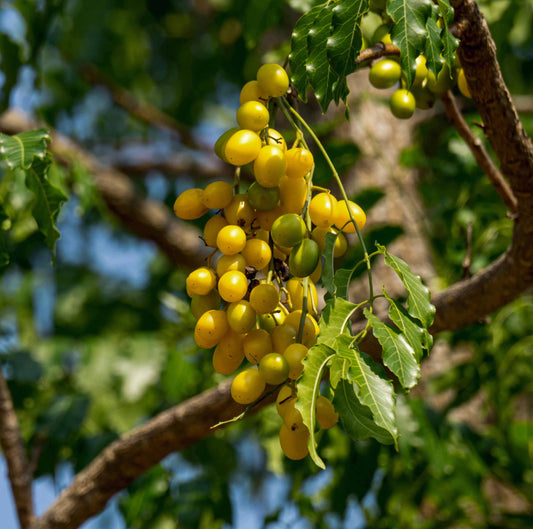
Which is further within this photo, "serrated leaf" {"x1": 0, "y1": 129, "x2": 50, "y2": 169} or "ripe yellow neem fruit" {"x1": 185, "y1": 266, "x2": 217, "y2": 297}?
"serrated leaf" {"x1": 0, "y1": 129, "x2": 50, "y2": 169}

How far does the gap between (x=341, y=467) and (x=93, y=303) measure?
2.50 meters

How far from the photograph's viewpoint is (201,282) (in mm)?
777

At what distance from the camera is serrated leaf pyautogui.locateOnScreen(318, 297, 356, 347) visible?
69 cm

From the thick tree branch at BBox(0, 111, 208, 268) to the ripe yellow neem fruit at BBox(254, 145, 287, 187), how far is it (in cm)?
213

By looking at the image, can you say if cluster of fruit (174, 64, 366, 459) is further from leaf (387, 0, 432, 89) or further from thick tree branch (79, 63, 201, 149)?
thick tree branch (79, 63, 201, 149)

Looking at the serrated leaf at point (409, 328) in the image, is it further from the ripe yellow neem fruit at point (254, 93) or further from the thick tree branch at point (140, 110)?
the thick tree branch at point (140, 110)

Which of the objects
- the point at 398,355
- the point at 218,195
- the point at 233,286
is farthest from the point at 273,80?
the point at 398,355

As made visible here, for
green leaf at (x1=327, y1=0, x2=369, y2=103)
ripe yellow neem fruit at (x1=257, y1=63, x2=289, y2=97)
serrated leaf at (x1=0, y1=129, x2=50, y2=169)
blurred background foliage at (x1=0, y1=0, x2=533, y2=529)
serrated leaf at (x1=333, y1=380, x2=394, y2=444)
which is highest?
green leaf at (x1=327, y1=0, x2=369, y2=103)

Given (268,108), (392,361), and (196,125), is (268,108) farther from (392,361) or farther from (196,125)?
(196,125)

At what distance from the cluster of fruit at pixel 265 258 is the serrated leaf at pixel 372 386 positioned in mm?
53

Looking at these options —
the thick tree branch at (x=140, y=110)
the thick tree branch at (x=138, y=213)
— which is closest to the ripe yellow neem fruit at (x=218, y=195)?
the thick tree branch at (x=138, y=213)

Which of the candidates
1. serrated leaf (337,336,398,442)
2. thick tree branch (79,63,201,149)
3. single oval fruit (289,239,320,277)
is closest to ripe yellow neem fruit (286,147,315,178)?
single oval fruit (289,239,320,277)

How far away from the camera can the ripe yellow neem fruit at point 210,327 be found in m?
0.75

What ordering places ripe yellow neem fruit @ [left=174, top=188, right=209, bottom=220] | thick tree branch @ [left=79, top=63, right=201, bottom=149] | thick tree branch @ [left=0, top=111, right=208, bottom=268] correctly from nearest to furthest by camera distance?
1. ripe yellow neem fruit @ [left=174, top=188, right=209, bottom=220]
2. thick tree branch @ [left=0, top=111, right=208, bottom=268]
3. thick tree branch @ [left=79, top=63, right=201, bottom=149]
